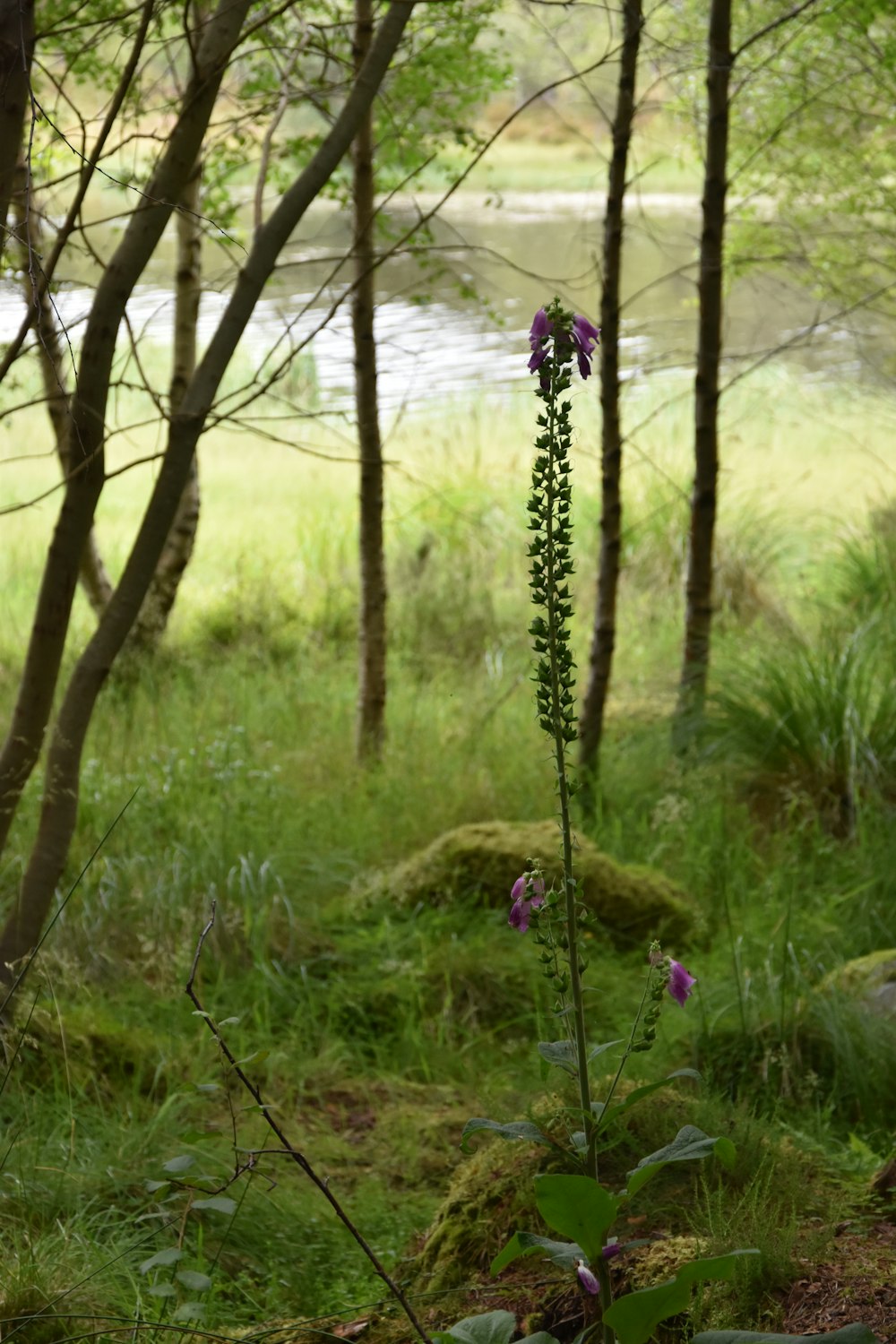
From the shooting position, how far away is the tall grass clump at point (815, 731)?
14.6ft

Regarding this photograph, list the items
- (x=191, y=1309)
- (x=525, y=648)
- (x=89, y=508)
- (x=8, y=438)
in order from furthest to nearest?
(x=8, y=438), (x=525, y=648), (x=89, y=508), (x=191, y=1309)

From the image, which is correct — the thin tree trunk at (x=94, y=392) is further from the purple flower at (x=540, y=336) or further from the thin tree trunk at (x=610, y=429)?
the thin tree trunk at (x=610, y=429)

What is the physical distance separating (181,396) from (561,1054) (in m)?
4.60

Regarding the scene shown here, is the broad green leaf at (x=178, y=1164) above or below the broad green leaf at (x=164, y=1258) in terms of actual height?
above

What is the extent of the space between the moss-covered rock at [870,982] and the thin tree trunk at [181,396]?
11.7ft

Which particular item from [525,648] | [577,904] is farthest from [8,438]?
[577,904]

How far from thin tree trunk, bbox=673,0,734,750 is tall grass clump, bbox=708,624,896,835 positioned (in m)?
0.12

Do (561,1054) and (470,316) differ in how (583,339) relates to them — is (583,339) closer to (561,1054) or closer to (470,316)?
(561,1054)

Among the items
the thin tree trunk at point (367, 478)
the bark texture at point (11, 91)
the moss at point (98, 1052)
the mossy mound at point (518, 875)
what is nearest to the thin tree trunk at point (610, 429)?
the mossy mound at point (518, 875)

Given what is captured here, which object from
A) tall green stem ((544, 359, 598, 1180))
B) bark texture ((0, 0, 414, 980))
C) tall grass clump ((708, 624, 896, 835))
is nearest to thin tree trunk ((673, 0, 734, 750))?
tall grass clump ((708, 624, 896, 835))

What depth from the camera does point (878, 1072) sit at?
2.79m

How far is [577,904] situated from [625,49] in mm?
3643

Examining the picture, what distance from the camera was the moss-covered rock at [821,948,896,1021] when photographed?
2965mm

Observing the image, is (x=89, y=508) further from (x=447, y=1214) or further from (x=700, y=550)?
(x=700, y=550)
